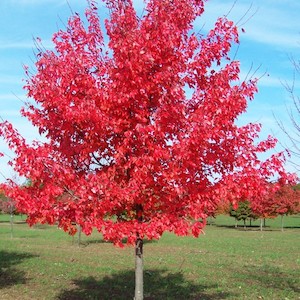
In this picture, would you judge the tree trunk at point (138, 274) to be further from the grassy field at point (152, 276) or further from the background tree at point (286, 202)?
the background tree at point (286, 202)

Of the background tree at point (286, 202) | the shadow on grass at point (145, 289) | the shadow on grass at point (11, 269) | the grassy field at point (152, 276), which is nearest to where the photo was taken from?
the shadow on grass at point (145, 289)

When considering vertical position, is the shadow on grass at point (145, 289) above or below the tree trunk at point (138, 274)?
below

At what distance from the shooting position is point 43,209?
716cm

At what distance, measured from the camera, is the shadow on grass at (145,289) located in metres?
11.7

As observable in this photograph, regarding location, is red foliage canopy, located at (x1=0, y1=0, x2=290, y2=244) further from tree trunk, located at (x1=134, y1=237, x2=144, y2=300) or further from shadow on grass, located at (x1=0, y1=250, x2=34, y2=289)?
shadow on grass, located at (x1=0, y1=250, x2=34, y2=289)

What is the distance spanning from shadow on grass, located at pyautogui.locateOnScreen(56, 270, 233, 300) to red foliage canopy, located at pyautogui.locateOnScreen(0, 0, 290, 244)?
4693 mm

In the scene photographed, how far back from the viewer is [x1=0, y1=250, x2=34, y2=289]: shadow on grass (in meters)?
13.7

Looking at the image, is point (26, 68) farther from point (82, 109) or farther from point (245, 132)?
point (245, 132)

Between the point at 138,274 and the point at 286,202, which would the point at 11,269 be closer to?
the point at 138,274

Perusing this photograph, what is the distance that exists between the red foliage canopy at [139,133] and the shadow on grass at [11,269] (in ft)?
23.3

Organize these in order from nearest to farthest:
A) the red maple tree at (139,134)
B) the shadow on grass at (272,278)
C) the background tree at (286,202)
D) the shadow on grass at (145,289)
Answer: the red maple tree at (139,134), the shadow on grass at (145,289), the shadow on grass at (272,278), the background tree at (286,202)

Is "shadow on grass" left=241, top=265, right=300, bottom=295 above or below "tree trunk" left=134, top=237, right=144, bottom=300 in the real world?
below

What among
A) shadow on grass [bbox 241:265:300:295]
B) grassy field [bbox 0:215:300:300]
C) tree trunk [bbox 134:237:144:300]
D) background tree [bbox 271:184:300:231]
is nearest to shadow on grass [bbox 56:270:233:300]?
grassy field [bbox 0:215:300:300]

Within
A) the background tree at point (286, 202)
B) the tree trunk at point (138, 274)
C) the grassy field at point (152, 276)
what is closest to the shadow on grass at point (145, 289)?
the grassy field at point (152, 276)
